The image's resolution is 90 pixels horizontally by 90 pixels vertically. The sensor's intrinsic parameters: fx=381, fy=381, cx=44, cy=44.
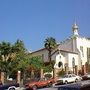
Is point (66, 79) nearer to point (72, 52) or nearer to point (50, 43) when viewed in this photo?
point (50, 43)

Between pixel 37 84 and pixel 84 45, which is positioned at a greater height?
pixel 84 45

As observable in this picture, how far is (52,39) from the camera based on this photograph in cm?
8581

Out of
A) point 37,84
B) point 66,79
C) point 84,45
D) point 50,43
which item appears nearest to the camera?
point 37,84

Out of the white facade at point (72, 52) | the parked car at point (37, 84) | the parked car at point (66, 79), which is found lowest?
the parked car at point (37, 84)

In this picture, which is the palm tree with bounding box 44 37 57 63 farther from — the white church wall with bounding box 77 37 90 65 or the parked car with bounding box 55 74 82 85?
the parked car with bounding box 55 74 82 85

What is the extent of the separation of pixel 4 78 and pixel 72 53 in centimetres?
3068

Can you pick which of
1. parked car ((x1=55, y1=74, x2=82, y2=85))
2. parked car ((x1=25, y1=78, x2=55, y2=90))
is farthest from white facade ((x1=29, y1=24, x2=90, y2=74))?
parked car ((x1=25, y1=78, x2=55, y2=90))

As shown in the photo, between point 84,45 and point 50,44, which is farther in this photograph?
point 84,45

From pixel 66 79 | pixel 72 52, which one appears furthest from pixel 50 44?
pixel 66 79

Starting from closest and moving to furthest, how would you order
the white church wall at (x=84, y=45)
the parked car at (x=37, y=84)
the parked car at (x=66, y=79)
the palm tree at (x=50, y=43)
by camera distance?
the parked car at (x=37, y=84), the parked car at (x=66, y=79), the palm tree at (x=50, y=43), the white church wall at (x=84, y=45)

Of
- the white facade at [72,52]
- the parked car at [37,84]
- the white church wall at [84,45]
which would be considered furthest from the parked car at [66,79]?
the white church wall at [84,45]

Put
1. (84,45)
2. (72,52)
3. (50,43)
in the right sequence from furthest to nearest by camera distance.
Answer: (84,45) < (72,52) < (50,43)

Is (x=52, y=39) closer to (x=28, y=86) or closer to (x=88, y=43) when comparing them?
(x=88, y=43)

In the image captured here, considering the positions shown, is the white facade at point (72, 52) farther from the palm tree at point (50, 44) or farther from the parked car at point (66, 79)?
the parked car at point (66, 79)
